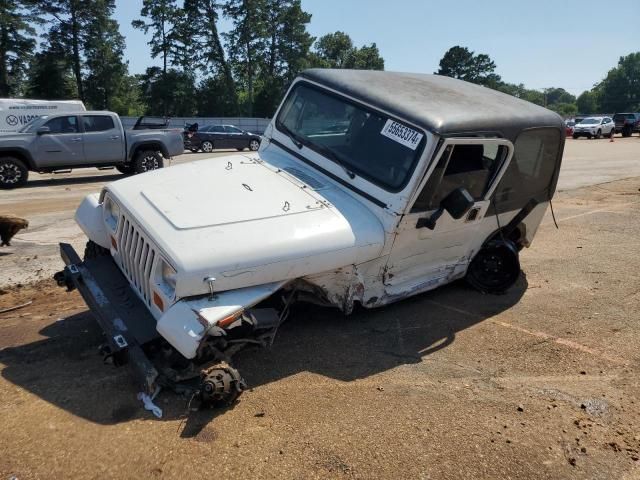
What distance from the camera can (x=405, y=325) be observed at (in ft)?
15.0

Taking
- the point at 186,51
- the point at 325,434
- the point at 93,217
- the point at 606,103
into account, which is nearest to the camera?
the point at 325,434

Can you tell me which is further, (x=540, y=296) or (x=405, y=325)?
(x=540, y=296)

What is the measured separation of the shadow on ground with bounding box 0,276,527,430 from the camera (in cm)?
324

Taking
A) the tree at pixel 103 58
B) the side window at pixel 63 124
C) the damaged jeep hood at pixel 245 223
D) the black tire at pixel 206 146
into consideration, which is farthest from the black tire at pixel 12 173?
the tree at pixel 103 58

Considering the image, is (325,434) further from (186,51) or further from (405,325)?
(186,51)

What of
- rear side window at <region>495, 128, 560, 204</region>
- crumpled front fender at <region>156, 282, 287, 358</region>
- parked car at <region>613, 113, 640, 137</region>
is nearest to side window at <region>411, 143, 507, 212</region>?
rear side window at <region>495, 128, 560, 204</region>

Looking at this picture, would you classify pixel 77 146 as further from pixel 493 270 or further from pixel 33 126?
pixel 493 270

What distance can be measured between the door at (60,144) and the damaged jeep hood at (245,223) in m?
10.1

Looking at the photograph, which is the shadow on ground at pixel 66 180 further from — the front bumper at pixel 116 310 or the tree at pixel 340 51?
the tree at pixel 340 51

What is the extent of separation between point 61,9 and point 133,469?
54703 mm

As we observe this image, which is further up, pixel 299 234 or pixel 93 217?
pixel 299 234

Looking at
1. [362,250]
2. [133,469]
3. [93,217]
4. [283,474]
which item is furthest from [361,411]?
[93,217]

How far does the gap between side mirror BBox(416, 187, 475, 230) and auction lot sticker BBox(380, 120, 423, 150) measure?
48cm

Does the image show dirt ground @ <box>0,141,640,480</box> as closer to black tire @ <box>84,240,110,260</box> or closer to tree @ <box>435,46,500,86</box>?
black tire @ <box>84,240,110,260</box>
